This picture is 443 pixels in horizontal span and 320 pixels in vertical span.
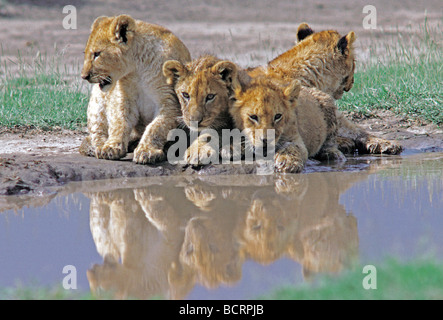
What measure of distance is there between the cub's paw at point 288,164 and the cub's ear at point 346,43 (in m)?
1.64

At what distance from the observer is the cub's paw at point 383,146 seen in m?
6.80

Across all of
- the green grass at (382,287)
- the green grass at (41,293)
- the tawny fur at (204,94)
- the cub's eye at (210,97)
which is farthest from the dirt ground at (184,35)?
the green grass at (382,287)

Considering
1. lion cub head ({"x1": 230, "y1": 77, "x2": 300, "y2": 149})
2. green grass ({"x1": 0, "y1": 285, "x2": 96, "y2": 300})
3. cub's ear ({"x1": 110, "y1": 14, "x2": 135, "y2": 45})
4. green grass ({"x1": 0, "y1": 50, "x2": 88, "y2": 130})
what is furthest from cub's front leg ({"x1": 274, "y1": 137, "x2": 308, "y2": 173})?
green grass ({"x1": 0, "y1": 285, "x2": 96, "y2": 300})

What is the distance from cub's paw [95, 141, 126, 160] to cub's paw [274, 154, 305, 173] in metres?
1.30

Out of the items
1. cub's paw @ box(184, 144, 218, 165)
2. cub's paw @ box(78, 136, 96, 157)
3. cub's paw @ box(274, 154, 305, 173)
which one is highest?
cub's paw @ box(78, 136, 96, 157)

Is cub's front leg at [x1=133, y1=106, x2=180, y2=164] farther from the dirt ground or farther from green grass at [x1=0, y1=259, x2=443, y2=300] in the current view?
green grass at [x1=0, y1=259, x2=443, y2=300]

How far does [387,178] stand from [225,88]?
1.44m

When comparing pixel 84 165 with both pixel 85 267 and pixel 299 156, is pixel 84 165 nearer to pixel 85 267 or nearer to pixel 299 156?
pixel 299 156

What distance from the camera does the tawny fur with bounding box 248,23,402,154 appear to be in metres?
6.84

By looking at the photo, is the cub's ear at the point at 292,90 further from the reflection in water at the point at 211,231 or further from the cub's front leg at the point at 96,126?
the cub's front leg at the point at 96,126

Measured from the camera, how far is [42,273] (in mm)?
3408

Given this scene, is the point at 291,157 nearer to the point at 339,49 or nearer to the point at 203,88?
the point at 203,88

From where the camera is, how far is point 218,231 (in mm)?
4031

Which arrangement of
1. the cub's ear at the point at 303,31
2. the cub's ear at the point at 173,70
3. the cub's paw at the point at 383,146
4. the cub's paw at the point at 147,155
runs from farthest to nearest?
the cub's ear at the point at 303,31 → the cub's paw at the point at 383,146 → the cub's paw at the point at 147,155 → the cub's ear at the point at 173,70
